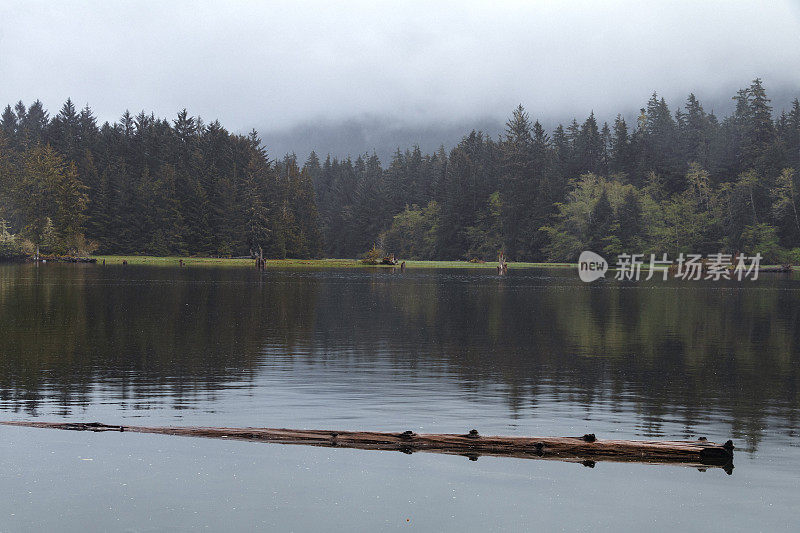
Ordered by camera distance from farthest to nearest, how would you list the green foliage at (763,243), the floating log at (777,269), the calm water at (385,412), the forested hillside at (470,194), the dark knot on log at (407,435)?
1. the forested hillside at (470,194)
2. the green foliage at (763,243)
3. the floating log at (777,269)
4. the dark knot on log at (407,435)
5. the calm water at (385,412)

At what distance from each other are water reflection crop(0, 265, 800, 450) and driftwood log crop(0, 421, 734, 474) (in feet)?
7.34

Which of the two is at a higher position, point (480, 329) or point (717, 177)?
point (717, 177)

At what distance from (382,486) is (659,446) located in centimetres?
563

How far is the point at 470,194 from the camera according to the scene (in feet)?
638

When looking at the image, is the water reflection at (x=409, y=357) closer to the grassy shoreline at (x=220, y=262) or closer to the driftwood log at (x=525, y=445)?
the driftwood log at (x=525, y=445)

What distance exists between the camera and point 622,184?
6841 inches

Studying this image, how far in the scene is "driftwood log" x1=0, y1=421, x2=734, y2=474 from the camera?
16234 millimetres

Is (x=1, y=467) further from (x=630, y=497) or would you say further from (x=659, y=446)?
(x=659, y=446)

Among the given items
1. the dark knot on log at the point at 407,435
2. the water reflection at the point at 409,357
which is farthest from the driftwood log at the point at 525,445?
the water reflection at the point at 409,357

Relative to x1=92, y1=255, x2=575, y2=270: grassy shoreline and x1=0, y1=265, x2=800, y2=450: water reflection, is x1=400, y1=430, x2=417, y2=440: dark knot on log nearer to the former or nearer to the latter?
x1=0, y1=265, x2=800, y2=450: water reflection

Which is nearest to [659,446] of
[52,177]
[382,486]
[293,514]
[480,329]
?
[382,486]

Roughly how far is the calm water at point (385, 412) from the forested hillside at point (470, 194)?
4467 inches

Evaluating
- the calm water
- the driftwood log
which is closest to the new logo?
the calm water

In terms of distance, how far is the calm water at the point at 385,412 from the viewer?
13672mm
